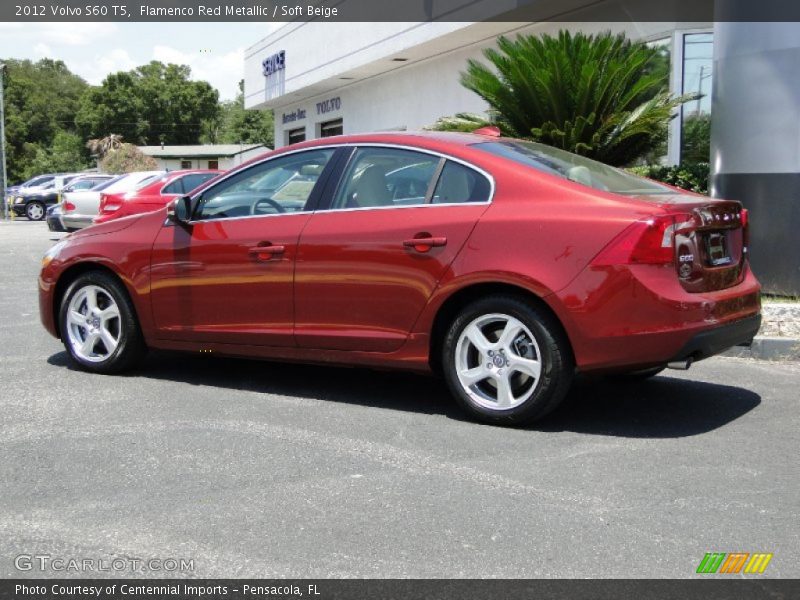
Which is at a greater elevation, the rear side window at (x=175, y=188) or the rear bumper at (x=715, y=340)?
the rear side window at (x=175, y=188)

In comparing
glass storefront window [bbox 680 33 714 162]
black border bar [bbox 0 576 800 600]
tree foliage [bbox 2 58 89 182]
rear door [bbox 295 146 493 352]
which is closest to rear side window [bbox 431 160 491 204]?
rear door [bbox 295 146 493 352]

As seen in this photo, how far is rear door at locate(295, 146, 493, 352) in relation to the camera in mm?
5328

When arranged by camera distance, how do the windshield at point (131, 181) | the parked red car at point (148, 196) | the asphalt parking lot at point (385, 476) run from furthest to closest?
the windshield at point (131, 181)
the parked red car at point (148, 196)
the asphalt parking lot at point (385, 476)

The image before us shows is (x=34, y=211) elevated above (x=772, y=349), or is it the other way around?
(x=34, y=211)

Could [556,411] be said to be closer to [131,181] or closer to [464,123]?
[464,123]

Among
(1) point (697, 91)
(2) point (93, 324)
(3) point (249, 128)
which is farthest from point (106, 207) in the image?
(3) point (249, 128)

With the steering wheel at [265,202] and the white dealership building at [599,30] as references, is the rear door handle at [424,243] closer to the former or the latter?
the steering wheel at [265,202]

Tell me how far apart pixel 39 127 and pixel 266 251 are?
319 ft

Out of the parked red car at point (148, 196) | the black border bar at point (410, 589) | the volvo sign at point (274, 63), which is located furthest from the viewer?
the volvo sign at point (274, 63)

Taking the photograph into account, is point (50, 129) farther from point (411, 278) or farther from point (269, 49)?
point (411, 278)

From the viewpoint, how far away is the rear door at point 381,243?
17.5 ft

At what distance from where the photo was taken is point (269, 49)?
3803 cm

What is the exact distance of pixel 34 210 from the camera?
36188 millimetres

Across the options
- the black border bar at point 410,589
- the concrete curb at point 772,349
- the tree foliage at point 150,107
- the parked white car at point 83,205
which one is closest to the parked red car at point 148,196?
the parked white car at point 83,205
